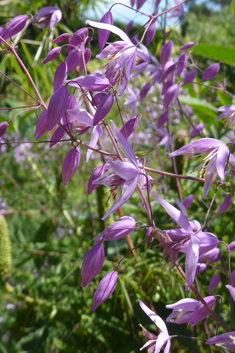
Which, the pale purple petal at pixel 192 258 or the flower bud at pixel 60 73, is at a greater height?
the flower bud at pixel 60 73

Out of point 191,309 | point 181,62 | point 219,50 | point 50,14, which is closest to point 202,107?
point 219,50

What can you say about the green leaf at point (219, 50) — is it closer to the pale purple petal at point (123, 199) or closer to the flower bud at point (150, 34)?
the flower bud at point (150, 34)

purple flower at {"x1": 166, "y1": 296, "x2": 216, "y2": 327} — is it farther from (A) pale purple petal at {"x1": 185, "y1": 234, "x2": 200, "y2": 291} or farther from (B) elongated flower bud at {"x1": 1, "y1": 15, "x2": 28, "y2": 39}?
(B) elongated flower bud at {"x1": 1, "y1": 15, "x2": 28, "y2": 39}

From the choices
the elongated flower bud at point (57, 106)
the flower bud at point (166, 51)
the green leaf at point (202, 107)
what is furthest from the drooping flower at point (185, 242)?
the green leaf at point (202, 107)

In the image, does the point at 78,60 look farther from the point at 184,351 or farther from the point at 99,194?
the point at 184,351

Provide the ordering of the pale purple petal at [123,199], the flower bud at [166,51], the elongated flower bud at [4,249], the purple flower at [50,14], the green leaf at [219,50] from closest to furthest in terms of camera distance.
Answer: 1. the pale purple petal at [123,199]
2. the purple flower at [50,14]
3. the flower bud at [166,51]
4. the elongated flower bud at [4,249]
5. the green leaf at [219,50]
